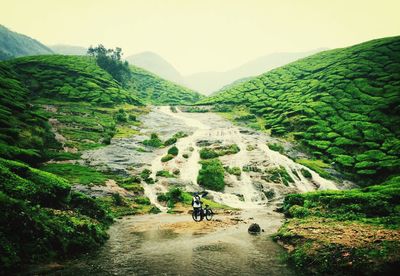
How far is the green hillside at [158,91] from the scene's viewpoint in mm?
143875

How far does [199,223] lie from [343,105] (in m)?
65.7

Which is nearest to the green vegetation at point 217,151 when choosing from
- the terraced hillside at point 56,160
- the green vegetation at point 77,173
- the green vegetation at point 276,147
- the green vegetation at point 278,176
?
the green vegetation at point 276,147

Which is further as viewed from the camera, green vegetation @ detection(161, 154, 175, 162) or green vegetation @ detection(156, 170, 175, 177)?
green vegetation @ detection(161, 154, 175, 162)

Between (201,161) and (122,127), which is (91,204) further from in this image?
(122,127)

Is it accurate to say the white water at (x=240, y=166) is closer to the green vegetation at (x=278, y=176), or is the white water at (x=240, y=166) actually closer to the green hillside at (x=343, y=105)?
the green vegetation at (x=278, y=176)

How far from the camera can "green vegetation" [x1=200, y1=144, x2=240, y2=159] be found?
176ft

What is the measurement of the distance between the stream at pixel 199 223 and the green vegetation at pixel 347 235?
1393mm

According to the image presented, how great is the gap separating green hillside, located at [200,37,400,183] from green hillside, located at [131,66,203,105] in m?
35.1

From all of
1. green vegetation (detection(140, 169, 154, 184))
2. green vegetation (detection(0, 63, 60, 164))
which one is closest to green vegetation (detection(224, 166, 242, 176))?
green vegetation (detection(140, 169, 154, 184))

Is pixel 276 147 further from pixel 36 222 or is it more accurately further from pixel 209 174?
pixel 36 222

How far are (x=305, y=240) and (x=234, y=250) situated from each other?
4120 mm

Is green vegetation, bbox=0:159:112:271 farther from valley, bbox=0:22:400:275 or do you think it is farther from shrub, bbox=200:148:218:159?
shrub, bbox=200:148:218:159

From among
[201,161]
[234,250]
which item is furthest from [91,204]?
[201,161]

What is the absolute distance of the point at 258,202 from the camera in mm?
39312
